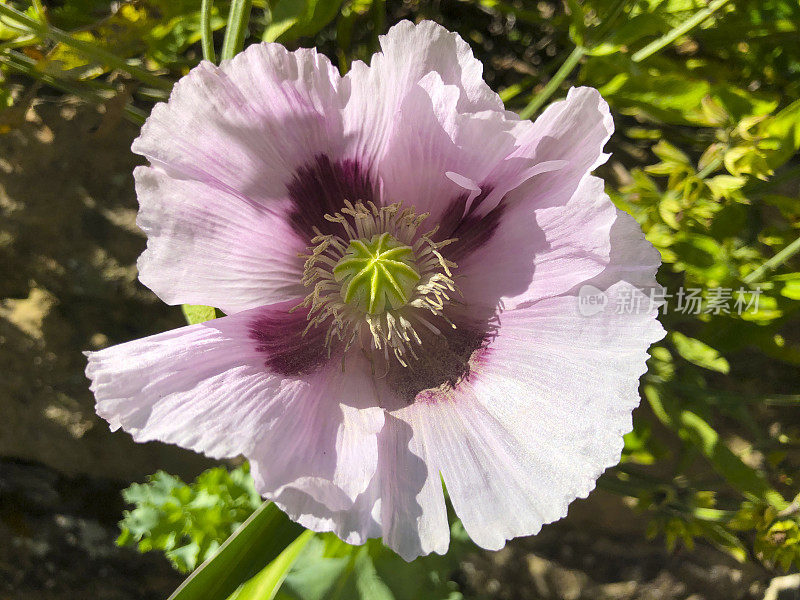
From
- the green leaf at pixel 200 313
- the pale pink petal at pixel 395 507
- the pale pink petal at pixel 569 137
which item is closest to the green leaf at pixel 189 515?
the green leaf at pixel 200 313

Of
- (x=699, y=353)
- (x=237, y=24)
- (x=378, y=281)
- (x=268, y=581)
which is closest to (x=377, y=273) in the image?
(x=378, y=281)

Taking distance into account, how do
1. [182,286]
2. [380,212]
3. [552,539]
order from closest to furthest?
[182,286] < [380,212] < [552,539]

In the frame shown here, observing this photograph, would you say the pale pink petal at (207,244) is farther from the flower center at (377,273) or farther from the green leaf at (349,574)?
the green leaf at (349,574)

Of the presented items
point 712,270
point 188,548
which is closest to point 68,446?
point 188,548

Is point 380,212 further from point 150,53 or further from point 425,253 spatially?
point 150,53

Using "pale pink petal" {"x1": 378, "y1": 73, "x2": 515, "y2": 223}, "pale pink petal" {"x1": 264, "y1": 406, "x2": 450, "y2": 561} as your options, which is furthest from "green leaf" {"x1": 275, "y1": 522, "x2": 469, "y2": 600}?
"pale pink petal" {"x1": 378, "y1": 73, "x2": 515, "y2": 223}

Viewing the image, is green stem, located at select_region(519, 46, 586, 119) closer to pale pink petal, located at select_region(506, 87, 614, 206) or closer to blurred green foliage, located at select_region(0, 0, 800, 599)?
blurred green foliage, located at select_region(0, 0, 800, 599)
